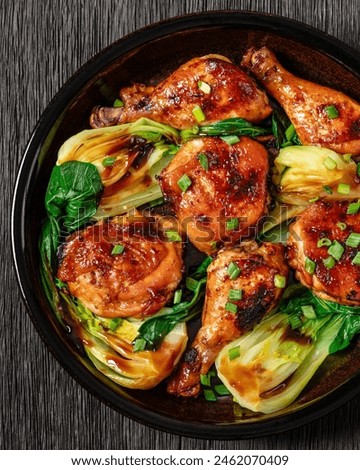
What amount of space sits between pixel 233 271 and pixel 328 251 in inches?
19.2

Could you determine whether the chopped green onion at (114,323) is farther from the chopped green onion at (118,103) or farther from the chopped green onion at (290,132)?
the chopped green onion at (290,132)

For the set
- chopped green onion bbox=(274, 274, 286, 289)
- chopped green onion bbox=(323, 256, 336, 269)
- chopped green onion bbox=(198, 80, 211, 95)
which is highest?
chopped green onion bbox=(198, 80, 211, 95)

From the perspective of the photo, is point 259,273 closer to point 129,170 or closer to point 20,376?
point 129,170

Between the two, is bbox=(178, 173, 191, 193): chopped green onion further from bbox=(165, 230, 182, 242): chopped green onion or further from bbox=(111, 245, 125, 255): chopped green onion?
bbox=(111, 245, 125, 255): chopped green onion

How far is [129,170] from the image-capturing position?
330cm

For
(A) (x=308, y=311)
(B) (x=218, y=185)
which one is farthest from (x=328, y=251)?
(B) (x=218, y=185)

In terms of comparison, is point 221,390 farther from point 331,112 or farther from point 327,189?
point 331,112

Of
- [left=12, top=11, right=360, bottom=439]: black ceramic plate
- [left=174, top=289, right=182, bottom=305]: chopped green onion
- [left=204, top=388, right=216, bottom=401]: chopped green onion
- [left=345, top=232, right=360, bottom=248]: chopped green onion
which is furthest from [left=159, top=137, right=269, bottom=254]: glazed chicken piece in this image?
[left=204, top=388, right=216, bottom=401]: chopped green onion

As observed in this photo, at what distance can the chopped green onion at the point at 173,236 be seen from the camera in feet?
10.8

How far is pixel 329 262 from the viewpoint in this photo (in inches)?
124

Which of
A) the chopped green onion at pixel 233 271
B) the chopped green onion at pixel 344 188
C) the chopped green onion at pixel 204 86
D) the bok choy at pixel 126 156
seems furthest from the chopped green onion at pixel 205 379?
the chopped green onion at pixel 204 86

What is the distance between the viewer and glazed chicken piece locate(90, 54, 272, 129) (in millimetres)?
3207

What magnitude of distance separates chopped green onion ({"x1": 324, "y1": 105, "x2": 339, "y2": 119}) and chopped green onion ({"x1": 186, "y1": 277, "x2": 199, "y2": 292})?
1.08 meters

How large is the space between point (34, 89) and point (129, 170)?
34.9 inches
